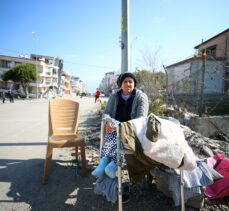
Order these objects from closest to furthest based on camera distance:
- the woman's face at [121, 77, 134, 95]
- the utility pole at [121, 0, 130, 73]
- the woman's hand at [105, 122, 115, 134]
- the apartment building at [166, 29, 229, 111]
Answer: the woman's hand at [105, 122, 115, 134] < the woman's face at [121, 77, 134, 95] < the utility pole at [121, 0, 130, 73] < the apartment building at [166, 29, 229, 111]

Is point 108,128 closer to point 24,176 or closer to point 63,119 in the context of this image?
point 63,119

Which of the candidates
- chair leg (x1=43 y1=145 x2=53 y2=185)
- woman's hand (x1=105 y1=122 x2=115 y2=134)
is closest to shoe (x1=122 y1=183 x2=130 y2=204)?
woman's hand (x1=105 y1=122 x2=115 y2=134)

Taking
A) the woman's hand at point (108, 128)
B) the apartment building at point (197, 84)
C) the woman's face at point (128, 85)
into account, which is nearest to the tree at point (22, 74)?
the apartment building at point (197, 84)

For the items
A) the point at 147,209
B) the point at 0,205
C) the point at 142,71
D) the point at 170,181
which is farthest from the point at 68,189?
the point at 142,71

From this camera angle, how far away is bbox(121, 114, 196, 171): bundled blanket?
251cm

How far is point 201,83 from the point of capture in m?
7.64

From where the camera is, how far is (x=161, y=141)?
8.34 ft

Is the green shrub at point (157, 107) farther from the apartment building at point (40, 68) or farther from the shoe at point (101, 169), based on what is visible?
the apartment building at point (40, 68)

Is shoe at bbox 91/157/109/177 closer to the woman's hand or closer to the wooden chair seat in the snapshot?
the woman's hand

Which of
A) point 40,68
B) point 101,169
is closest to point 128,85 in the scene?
point 101,169

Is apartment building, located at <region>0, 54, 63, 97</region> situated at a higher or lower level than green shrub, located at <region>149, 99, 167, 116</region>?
higher

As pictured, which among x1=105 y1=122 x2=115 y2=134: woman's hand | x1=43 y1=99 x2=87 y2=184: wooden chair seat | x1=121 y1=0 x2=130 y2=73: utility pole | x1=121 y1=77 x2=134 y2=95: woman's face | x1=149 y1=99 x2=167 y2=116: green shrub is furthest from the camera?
x1=149 y1=99 x2=167 y2=116: green shrub

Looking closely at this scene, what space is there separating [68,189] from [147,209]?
1.34 m

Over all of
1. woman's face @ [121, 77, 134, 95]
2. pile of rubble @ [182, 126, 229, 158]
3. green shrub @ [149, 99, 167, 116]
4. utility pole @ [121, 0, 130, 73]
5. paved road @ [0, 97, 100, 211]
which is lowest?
paved road @ [0, 97, 100, 211]
